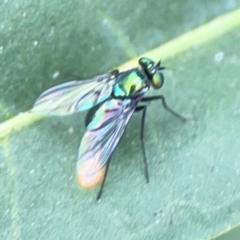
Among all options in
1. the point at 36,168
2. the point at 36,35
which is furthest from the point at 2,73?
the point at 36,168

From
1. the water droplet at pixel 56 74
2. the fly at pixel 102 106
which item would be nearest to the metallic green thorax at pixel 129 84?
the fly at pixel 102 106

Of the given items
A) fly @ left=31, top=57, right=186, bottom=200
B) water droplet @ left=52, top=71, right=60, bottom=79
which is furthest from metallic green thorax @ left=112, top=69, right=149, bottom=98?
water droplet @ left=52, top=71, right=60, bottom=79

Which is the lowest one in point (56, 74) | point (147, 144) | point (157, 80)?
point (147, 144)

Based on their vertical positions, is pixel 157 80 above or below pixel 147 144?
above

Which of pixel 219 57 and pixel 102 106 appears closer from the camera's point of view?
pixel 219 57

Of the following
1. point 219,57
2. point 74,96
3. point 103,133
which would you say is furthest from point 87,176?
point 219,57

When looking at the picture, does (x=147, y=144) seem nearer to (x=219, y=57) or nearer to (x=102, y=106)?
(x=102, y=106)

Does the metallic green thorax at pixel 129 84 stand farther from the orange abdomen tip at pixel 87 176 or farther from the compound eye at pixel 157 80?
the orange abdomen tip at pixel 87 176
